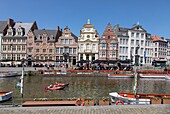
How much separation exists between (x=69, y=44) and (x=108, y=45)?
45.6 feet

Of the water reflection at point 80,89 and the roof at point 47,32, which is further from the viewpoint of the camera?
the roof at point 47,32

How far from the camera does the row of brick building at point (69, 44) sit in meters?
62.4

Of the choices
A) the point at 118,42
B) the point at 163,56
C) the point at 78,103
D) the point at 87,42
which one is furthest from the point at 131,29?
the point at 78,103

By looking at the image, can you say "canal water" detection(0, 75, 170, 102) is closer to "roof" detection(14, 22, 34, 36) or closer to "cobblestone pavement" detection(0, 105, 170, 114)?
"cobblestone pavement" detection(0, 105, 170, 114)

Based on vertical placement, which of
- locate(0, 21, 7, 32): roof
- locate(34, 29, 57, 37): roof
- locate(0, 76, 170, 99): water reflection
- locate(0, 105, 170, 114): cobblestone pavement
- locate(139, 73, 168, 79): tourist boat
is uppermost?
locate(0, 21, 7, 32): roof

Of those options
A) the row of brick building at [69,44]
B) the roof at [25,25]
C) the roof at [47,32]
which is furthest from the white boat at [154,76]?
the roof at [25,25]

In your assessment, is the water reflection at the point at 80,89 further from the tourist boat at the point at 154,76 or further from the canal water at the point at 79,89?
the tourist boat at the point at 154,76

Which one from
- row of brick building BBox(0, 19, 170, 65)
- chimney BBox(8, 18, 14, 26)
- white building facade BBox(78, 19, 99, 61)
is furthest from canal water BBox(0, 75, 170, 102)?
chimney BBox(8, 18, 14, 26)

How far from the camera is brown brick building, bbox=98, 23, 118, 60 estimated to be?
62469 mm

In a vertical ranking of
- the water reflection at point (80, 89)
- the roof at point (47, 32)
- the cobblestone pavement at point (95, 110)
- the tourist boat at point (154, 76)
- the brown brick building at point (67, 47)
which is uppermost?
the roof at point (47, 32)

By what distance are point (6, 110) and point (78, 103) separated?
5102mm

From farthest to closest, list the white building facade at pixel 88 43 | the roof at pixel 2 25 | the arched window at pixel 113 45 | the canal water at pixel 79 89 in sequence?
the roof at pixel 2 25 < the arched window at pixel 113 45 < the white building facade at pixel 88 43 < the canal water at pixel 79 89

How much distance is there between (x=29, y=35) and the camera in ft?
212

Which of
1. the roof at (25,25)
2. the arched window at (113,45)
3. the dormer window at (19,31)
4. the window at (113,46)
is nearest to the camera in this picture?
the arched window at (113,45)
